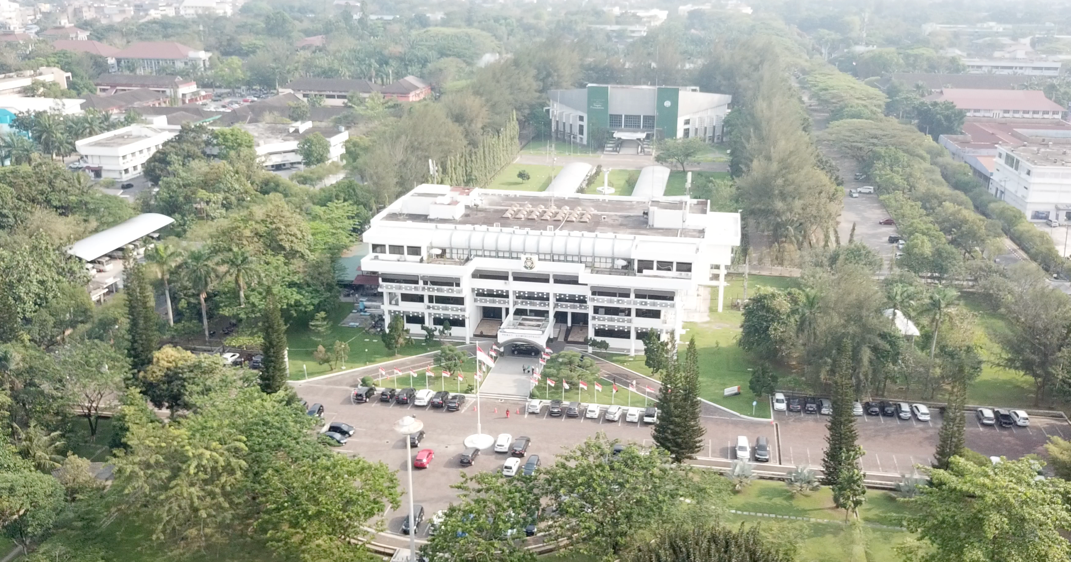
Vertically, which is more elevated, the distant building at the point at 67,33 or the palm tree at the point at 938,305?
the distant building at the point at 67,33

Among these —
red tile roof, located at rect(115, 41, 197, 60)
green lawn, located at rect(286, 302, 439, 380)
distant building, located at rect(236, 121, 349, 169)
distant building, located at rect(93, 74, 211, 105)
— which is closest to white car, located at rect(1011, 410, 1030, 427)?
green lawn, located at rect(286, 302, 439, 380)

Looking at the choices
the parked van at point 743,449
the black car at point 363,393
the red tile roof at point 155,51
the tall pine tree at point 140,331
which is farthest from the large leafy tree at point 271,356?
the red tile roof at point 155,51

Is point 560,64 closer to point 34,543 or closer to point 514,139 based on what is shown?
point 514,139

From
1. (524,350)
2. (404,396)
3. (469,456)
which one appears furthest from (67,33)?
(469,456)

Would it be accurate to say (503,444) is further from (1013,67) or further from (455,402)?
(1013,67)

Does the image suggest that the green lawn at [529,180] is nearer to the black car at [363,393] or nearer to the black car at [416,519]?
the black car at [363,393]

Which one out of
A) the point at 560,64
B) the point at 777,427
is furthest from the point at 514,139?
the point at 777,427
